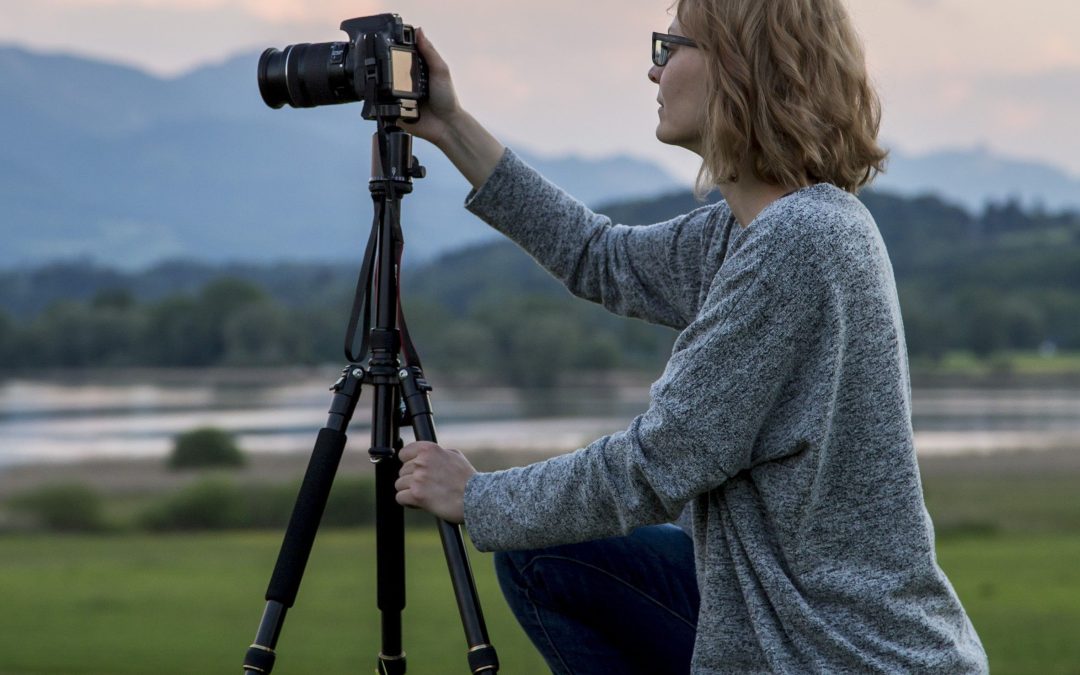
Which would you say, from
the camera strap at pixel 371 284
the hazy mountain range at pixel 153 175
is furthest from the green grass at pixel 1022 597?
the hazy mountain range at pixel 153 175

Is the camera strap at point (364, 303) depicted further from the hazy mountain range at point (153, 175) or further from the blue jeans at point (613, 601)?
the hazy mountain range at point (153, 175)

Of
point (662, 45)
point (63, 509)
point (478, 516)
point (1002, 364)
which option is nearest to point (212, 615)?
point (478, 516)

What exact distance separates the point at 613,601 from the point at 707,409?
0.54 metres

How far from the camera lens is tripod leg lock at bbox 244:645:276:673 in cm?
167

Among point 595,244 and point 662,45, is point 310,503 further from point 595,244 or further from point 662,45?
point 662,45

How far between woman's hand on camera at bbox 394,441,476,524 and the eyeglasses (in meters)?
0.64

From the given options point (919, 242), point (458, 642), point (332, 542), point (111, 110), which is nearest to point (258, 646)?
point (458, 642)

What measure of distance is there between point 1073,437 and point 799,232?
40.1 m

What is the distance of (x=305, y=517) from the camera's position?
1.76m

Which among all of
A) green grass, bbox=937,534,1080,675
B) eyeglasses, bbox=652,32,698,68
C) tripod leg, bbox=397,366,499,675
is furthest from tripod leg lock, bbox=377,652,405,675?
green grass, bbox=937,534,1080,675

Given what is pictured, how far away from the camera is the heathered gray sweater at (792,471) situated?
144 cm

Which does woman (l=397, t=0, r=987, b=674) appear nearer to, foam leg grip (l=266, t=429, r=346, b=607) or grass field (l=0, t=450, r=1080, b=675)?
foam leg grip (l=266, t=429, r=346, b=607)

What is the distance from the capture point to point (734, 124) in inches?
60.1

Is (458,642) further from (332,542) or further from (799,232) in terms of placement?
(332,542)
